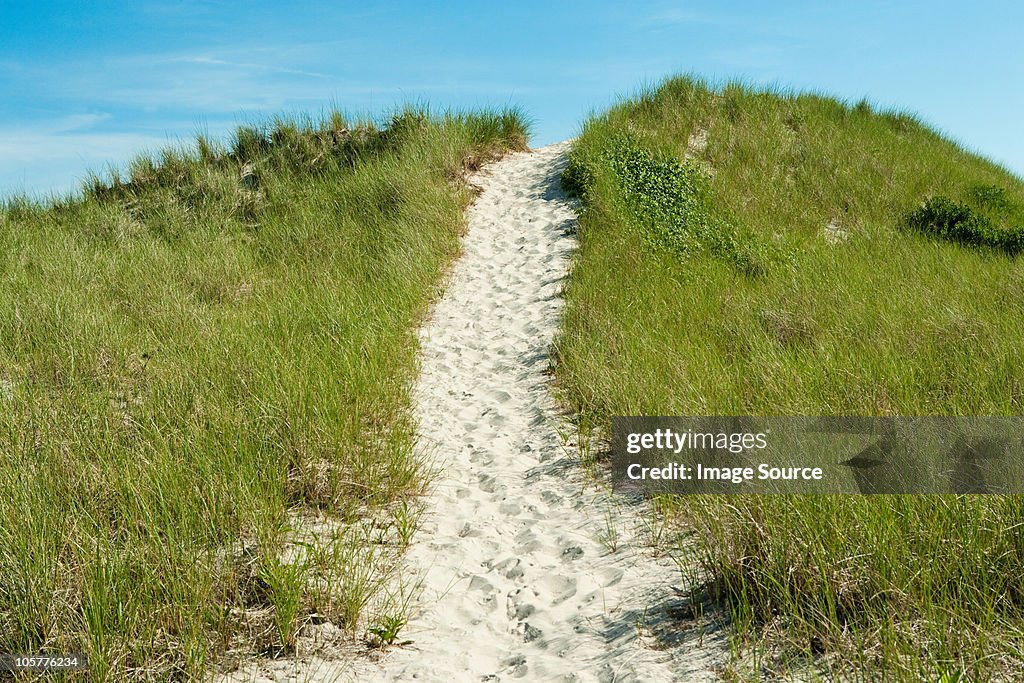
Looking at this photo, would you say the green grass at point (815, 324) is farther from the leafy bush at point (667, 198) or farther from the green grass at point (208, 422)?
the green grass at point (208, 422)

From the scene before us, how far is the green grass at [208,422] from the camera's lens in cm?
→ 326

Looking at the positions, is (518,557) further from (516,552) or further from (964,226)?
(964,226)

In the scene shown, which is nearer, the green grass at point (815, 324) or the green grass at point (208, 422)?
the green grass at point (815, 324)

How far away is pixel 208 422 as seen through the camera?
4.98m

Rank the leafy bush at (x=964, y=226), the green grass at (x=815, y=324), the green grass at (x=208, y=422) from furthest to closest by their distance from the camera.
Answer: the leafy bush at (x=964, y=226) → the green grass at (x=208, y=422) → the green grass at (x=815, y=324)

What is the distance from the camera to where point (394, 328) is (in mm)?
7973

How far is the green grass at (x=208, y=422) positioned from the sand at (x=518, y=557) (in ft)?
1.05

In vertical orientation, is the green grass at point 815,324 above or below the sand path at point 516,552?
above

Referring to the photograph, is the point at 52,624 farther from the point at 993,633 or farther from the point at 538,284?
the point at 538,284

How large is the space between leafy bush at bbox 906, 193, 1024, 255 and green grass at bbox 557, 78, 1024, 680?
0.04m

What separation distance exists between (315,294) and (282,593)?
19.5 feet

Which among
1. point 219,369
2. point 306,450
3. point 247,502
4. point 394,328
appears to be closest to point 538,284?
point 394,328

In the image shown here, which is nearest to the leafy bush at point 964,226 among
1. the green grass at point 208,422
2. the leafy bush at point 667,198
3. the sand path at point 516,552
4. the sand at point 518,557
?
the leafy bush at point 667,198

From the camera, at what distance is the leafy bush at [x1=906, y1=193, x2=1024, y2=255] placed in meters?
11.0
